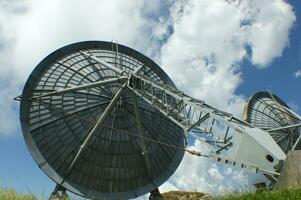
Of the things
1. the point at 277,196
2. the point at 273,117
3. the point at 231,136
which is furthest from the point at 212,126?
the point at 273,117

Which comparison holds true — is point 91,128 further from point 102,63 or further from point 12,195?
point 12,195

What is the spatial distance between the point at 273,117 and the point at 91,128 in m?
25.1

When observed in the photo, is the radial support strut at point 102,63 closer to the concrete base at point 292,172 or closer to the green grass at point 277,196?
the concrete base at point 292,172

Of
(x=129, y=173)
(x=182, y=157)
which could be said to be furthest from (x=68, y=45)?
(x=182, y=157)

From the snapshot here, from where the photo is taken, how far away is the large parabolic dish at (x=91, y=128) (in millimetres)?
40406

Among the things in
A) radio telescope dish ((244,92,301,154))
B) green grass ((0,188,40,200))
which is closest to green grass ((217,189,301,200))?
green grass ((0,188,40,200))

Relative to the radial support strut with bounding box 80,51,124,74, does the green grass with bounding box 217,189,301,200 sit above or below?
below

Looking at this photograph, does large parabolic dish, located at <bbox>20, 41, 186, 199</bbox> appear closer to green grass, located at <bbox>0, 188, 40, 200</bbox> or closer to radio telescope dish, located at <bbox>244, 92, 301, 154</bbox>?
radio telescope dish, located at <bbox>244, 92, 301, 154</bbox>

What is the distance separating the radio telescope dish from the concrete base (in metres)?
Result: 31.5

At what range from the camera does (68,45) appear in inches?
1699

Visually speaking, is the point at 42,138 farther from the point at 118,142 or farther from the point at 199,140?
the point at 199,140

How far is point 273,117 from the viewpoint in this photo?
5525cm

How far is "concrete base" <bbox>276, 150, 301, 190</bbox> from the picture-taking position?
65.5ft

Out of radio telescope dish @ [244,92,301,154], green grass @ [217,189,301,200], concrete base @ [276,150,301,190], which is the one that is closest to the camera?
green grass @ [217,189,301,200]
